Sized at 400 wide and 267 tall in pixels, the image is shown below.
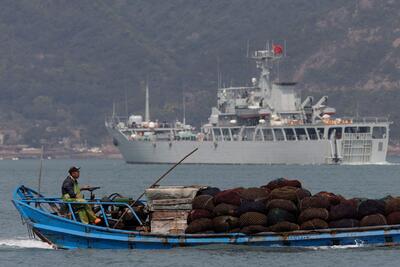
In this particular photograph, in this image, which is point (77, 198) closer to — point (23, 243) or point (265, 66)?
point (23, 243)

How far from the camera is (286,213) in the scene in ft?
136

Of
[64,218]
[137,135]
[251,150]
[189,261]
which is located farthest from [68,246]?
[137,135]

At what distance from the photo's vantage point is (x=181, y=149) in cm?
16300

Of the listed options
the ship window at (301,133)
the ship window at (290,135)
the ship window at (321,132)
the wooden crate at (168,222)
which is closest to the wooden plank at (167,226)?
the wooden crate at (168,222)

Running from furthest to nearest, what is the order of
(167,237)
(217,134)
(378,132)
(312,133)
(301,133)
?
(217,134)
(378,132)
(301,133)
(312,133)
(167,237)

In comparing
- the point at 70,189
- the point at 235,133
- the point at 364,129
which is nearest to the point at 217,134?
the point at 235,133

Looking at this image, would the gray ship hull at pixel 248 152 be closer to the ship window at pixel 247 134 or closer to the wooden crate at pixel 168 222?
the ship window at pixel 247 134

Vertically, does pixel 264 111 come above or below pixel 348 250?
above

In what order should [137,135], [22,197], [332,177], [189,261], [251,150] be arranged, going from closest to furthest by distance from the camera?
[189,261], [22,197], [332,177], [251,150], [137,135]

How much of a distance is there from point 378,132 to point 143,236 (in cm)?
11932

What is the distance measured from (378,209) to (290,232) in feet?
8.26

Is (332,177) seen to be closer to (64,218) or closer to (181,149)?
(181,149)

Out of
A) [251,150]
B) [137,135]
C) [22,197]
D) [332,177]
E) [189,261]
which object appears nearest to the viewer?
[189,261]

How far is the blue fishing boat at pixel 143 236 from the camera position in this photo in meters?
41.2
